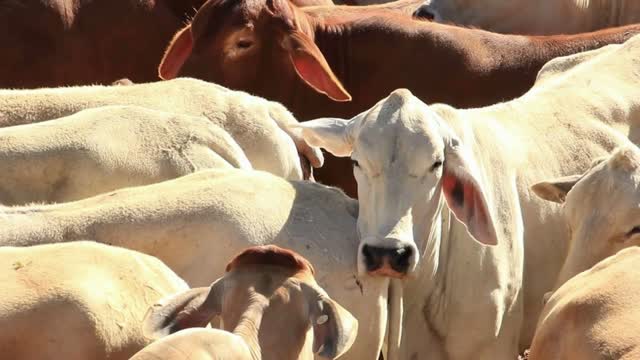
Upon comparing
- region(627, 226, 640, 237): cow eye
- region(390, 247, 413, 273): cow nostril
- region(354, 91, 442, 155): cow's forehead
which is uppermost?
region(354, 91, 442, 155): cow's forehead

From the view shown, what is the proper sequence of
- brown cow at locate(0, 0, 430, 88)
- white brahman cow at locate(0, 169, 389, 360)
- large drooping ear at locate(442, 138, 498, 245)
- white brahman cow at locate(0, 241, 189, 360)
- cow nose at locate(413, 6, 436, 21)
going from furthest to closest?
cow nose at locate(413, 6, 436, 21) < brown cow at locate(0, 0, 430, 88) < large drooping ear at locate(442, 138, 498, 245) < white brahman cow at locate(0, 169, 389, 360) < white brahman cow at locate(0, 241, 189, 360)

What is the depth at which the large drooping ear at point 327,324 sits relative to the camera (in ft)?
18.1

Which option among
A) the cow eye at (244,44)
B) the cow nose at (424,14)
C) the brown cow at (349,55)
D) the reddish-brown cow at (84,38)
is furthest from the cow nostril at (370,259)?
the cow nose at (424,14)

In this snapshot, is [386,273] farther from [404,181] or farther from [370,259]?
[404,181]

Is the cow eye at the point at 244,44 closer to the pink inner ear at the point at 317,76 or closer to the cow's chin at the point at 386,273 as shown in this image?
→ the pink inner ear at the point at 317,76

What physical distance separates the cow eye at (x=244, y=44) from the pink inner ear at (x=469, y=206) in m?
2.93

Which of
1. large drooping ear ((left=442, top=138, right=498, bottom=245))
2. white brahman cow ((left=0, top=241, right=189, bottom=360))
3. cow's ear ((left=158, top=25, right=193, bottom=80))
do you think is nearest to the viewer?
white brahman cow ((left=0, top=241, right=189, bottom=360))

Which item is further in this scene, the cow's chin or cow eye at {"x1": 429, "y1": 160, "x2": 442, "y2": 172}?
cow eye at {"x1": 429, "y1": 160, "x2": 442, "y2": 172}

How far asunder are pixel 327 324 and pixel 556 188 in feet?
6.17

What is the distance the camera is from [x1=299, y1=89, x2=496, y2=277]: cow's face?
6.62m

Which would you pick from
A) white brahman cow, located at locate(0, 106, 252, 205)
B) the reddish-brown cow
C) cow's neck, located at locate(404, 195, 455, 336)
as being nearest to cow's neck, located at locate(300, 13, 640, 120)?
the reddish-brown cow

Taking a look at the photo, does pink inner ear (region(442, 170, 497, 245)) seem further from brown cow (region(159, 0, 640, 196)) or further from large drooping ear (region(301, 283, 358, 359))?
brown cow (region(159, 0, 640, 196))

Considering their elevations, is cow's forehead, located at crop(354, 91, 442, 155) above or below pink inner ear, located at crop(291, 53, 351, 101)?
above

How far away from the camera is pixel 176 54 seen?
9.78m
